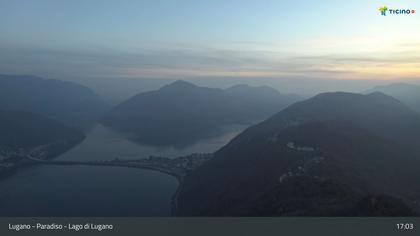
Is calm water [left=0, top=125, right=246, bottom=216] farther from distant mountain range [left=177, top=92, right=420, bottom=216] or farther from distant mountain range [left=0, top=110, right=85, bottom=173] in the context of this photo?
distant mountain range [left=177, top=92, right=420, bottom=216]

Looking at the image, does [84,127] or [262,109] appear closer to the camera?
[262,109]


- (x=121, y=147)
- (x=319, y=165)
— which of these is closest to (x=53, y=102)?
(x=121, y=147)

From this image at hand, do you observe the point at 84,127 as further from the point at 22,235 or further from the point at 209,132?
the point at 22,235

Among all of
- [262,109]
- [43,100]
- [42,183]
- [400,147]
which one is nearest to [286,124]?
[262,109]
